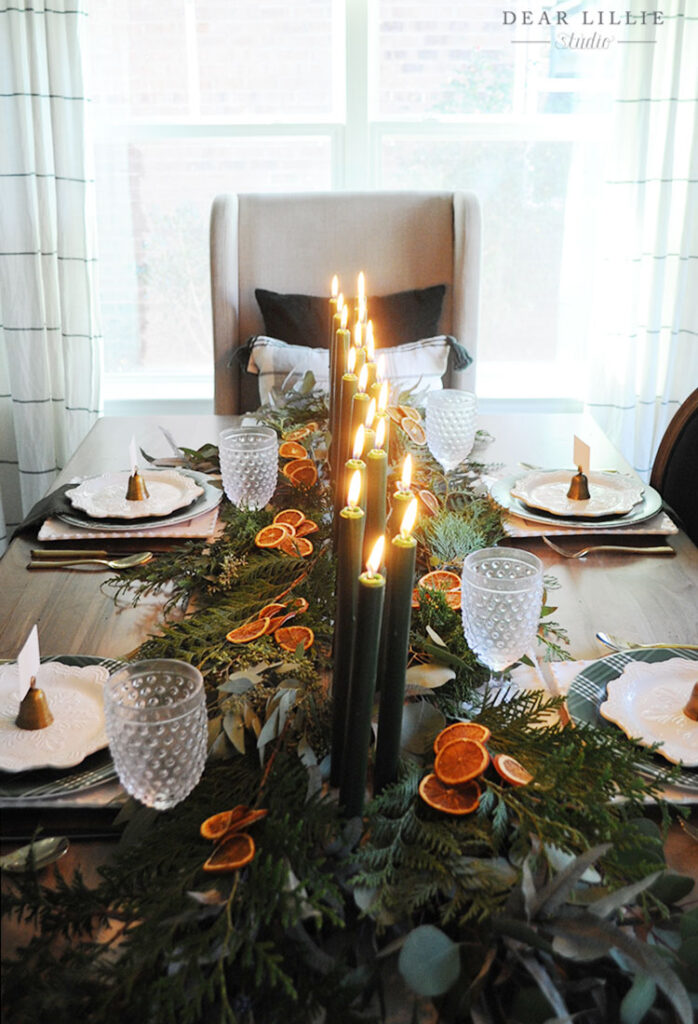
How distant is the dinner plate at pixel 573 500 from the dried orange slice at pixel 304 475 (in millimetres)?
309

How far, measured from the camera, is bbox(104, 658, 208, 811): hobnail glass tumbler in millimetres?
734

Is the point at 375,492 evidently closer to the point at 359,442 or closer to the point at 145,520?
the point at 359,442

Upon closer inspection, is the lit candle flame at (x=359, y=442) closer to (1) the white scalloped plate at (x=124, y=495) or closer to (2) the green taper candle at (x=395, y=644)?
(2) the green taper candle at (x=395, y=644)

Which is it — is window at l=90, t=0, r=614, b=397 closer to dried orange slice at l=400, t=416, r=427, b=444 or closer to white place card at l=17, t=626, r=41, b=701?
dried orange slice at l=400, t=416, r=427, b=444

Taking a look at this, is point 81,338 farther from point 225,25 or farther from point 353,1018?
point 353,1018

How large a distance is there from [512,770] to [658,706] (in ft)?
0.79

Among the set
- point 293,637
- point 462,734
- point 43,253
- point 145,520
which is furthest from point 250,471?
point 43,253

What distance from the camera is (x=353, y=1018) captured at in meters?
0.59

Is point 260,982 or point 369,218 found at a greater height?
point 369,218

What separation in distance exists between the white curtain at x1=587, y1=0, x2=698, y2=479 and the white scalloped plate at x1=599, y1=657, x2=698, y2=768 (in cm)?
238

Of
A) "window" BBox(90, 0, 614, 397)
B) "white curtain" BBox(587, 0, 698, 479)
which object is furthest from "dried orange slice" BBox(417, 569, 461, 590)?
"window" BBox(90, 0, 614, 397)

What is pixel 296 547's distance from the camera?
1.24 metres

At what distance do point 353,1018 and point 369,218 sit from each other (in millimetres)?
2132

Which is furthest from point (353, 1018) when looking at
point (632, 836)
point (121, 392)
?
point (121, 392)
